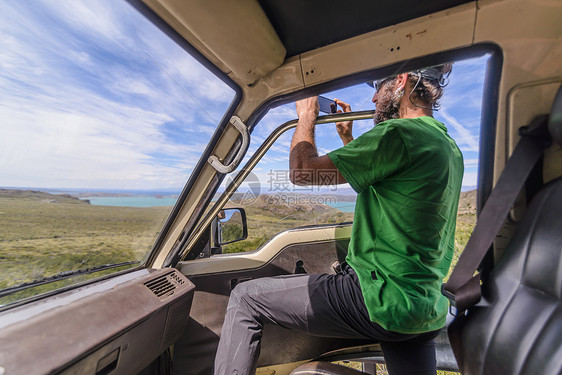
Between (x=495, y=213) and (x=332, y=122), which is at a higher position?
(x=332, y=122)

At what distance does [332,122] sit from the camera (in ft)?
5.24

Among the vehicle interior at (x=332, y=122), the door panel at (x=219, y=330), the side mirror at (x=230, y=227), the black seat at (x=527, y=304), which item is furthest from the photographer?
the side mirror at (x=230, y=227)

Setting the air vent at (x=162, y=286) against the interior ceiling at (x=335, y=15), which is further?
the air vent at (x=162, y=286)

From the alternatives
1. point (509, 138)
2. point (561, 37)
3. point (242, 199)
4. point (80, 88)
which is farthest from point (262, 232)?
point (561, 37)

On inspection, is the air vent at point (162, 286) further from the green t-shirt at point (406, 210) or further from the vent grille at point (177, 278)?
the green t-shirt at point (406, 210)

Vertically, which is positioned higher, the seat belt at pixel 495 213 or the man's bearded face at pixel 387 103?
the man's bearded face at pixel 387 103

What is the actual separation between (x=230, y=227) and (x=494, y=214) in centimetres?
164

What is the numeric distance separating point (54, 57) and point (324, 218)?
1899 mm

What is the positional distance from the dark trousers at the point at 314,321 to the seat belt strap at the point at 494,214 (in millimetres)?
379

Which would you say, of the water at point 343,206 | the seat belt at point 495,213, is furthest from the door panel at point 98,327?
the seat belt at point 495,213

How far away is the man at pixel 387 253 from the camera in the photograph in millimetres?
1033

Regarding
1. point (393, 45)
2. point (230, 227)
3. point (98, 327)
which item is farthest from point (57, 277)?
point (393, 45)

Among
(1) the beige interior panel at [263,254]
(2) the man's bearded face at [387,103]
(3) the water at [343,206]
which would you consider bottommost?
(1) the beige interior panel at [263,254]

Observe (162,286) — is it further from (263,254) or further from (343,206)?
(343,206)
